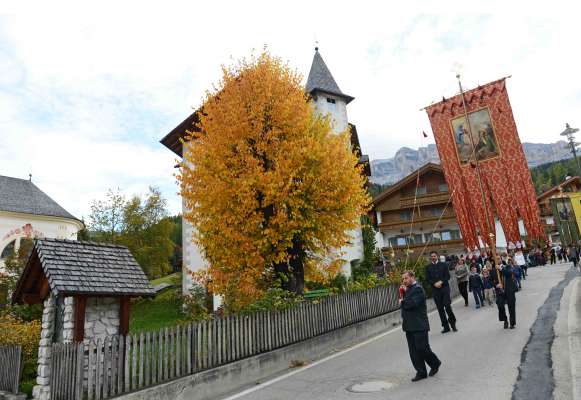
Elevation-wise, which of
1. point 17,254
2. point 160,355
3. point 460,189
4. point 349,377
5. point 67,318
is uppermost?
point 460,189

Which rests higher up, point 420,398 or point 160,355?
point 160,355

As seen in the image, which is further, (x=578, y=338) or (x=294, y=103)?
(x=294, y=103)

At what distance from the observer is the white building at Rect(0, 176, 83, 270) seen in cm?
3316

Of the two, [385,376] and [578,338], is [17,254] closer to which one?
[385,376]

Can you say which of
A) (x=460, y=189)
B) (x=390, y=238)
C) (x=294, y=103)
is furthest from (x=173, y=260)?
(x=294, y=103)

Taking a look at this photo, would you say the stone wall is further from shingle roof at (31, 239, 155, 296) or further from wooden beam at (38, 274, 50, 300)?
wooden beam at (38, 274, 50, 300)

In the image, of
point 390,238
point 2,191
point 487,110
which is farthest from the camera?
point 390,238

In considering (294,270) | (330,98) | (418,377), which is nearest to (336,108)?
(330,98)

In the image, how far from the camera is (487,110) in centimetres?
2597

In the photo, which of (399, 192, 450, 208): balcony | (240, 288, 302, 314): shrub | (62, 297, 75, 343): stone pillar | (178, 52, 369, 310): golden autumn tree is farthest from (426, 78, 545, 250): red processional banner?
(62, 297, 75, 343): stone pillar

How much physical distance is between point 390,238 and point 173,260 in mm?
35165

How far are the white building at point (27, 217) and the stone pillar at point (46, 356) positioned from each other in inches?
1131

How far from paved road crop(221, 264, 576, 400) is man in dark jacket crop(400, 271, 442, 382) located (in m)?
0.21

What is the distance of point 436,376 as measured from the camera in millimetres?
6879
